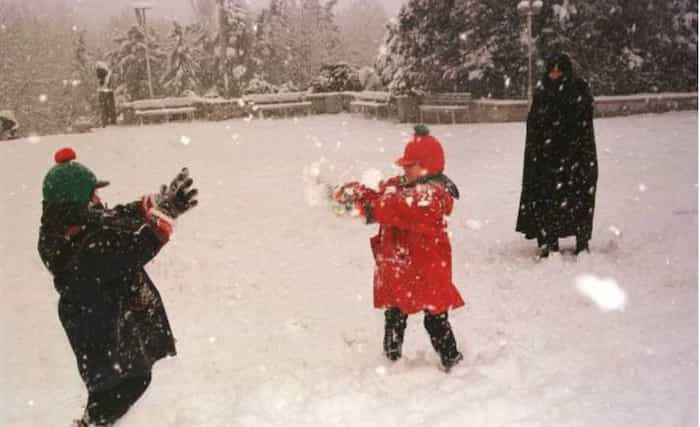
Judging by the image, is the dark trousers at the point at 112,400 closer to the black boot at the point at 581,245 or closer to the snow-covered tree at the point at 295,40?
the black boot at the point at 581,245

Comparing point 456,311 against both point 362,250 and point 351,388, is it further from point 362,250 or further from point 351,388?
point 362,250

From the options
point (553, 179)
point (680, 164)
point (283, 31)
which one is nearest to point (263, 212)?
point (553, 179)

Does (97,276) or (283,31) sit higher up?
(283,31)

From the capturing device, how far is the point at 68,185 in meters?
3.62

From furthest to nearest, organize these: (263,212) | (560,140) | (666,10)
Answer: (666,10) < (263,212) < (560,140)

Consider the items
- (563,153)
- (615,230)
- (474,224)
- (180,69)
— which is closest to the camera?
(563,153)

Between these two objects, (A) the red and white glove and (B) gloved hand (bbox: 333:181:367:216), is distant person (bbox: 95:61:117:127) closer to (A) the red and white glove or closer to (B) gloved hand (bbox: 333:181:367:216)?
(B) gloved hand (bbox: 333:181:367:216)

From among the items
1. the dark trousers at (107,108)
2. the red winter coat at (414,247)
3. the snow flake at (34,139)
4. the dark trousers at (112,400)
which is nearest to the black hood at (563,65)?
the red winter coat at (414,247)

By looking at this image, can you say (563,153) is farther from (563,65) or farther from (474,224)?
(474,224)

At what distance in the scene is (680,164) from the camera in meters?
12.1

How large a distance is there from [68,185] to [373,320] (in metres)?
3.22

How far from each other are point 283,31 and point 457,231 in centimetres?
5104

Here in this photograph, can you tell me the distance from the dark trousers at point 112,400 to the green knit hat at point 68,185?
1.12 meters

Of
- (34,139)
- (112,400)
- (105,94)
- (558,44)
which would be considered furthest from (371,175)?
(105,94)
